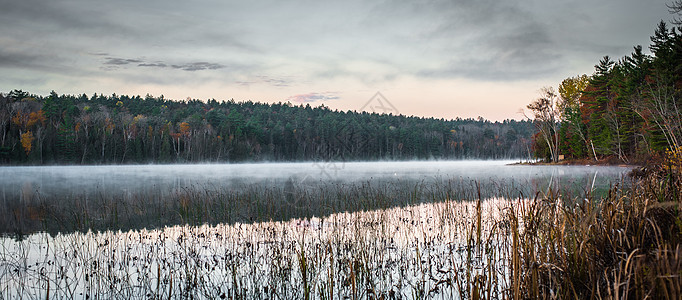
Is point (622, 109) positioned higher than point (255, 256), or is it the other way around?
point (622, 109)

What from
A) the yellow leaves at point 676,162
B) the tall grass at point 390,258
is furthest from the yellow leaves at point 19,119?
the yellow leaves at point 676,162

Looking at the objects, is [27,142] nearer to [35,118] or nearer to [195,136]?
[35,118]

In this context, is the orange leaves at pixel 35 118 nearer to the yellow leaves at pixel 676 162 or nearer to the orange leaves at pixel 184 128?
the orange leaves at pixel 184 128

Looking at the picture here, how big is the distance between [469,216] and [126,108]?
105848 mm

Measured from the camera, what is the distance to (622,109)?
116 ft

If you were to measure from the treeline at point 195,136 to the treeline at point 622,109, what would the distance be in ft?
21.2

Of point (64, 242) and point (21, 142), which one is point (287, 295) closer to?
point (64, 242)

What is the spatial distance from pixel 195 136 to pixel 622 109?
70.1 m

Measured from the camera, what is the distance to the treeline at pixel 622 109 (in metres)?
25.2

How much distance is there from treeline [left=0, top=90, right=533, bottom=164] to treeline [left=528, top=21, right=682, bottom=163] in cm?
646

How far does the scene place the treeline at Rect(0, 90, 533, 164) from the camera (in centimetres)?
6366

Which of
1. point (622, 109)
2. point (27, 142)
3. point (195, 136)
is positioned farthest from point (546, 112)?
point (27, 142)

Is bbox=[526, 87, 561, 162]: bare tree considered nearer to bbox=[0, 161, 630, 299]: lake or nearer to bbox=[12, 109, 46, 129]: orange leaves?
bbox=[0, 161, 630, 299]: lake

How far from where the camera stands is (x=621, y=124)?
3553cm
